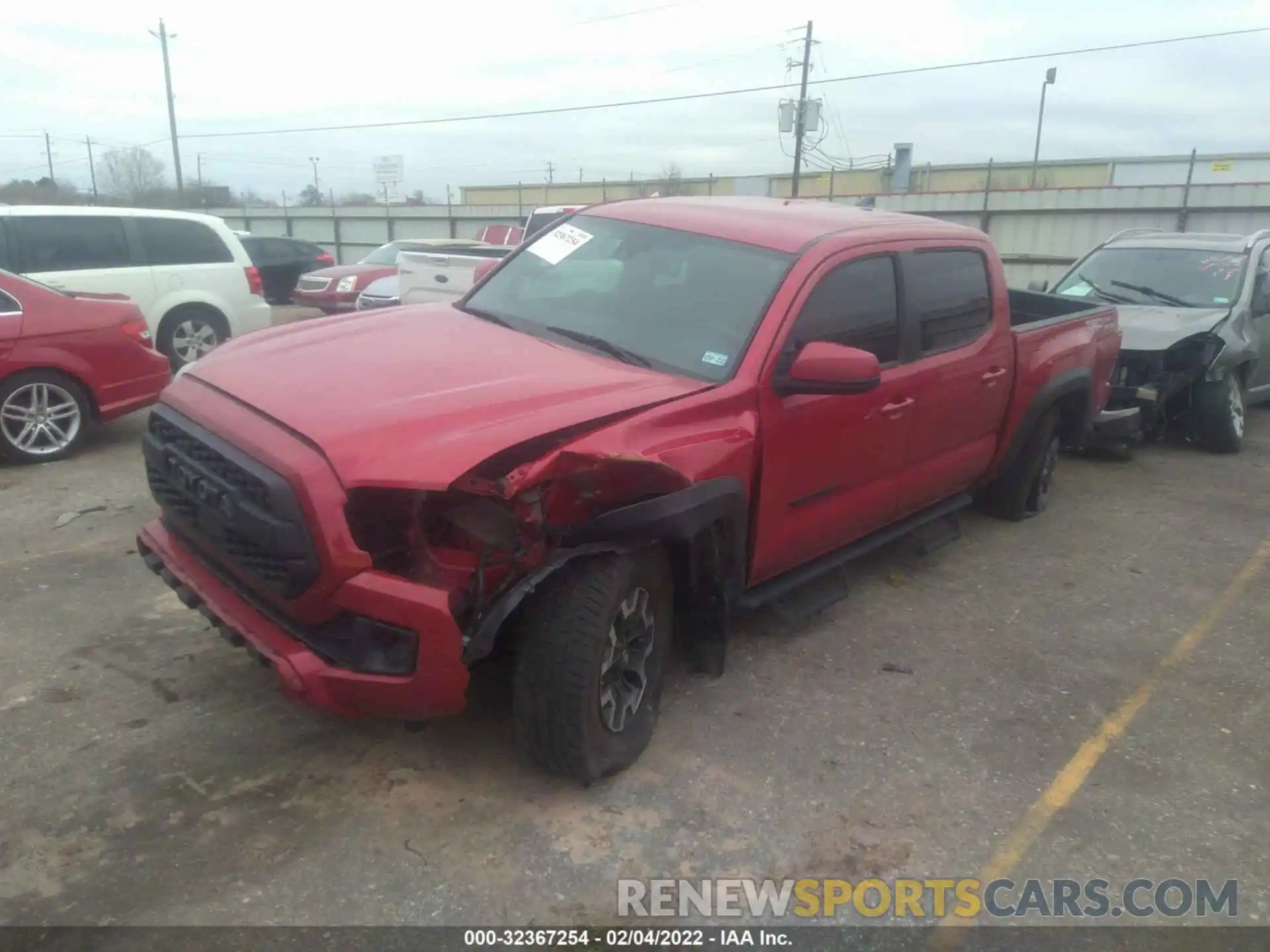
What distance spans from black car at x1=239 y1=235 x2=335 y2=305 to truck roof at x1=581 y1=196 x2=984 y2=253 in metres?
14.7

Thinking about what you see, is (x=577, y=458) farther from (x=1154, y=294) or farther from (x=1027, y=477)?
(x=1154, y=294)

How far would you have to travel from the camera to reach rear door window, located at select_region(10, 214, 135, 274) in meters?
8.27

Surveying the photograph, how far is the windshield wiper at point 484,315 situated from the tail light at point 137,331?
3597mm

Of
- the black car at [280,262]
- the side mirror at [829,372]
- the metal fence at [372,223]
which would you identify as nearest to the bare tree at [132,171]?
the metal fence at [372,223]

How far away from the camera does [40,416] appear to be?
6.52 m

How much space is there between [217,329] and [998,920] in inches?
344

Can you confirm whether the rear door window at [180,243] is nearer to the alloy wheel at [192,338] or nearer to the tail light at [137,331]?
the alloy wheel at [192,338]

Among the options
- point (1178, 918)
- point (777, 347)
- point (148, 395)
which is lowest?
point (1178, 918)

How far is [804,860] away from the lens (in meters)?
3.00

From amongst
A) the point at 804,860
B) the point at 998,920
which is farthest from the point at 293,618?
the point at 998,920

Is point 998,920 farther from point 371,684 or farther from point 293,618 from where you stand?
point 293,618

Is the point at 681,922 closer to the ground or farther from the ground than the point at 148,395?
closer to the ground

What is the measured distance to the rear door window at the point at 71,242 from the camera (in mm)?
8273

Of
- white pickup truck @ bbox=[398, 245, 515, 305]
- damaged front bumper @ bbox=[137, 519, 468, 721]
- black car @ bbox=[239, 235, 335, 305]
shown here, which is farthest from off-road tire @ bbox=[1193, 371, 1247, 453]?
black car @ bbox=[239, 235, 335, 305]
